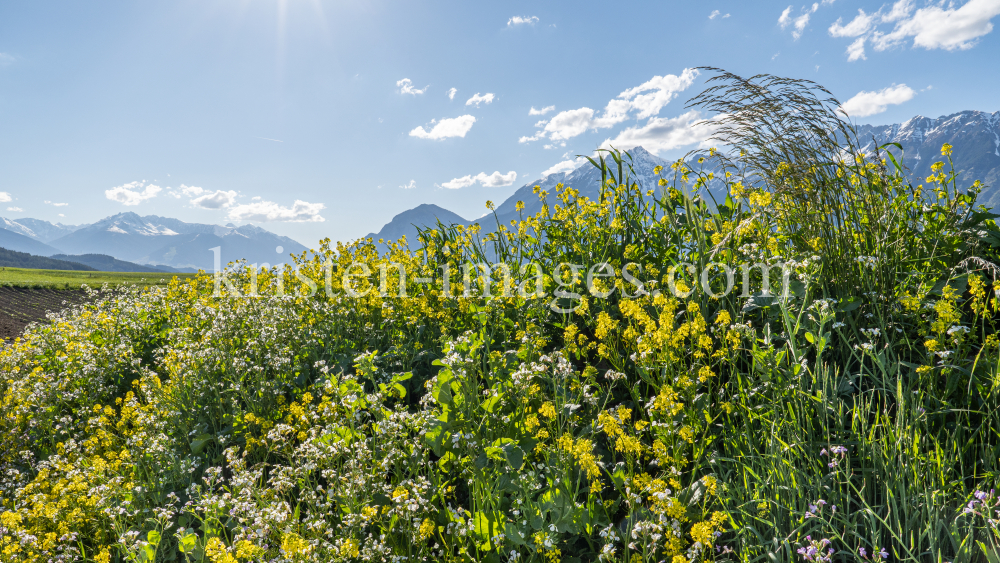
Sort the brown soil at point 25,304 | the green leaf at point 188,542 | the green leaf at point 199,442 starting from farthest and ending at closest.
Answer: the brown soil at point 25,304, the green leaf at point 199,442, the green leaf at point 188,542

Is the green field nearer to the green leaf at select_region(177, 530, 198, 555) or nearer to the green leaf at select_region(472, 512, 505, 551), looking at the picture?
the green leaf at select_region(177, 530, 198, 555)

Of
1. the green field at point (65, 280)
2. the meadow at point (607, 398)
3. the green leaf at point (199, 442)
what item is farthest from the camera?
the green field at point (65, 280)

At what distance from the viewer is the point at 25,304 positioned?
1500 cm

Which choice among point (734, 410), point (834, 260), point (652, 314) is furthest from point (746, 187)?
point (734, 410)

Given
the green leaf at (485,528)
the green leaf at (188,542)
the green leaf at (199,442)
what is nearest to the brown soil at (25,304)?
the green leaf at (199,442)

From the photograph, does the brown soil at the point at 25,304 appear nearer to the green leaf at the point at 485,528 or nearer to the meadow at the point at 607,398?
the meadow at the point at 607,398

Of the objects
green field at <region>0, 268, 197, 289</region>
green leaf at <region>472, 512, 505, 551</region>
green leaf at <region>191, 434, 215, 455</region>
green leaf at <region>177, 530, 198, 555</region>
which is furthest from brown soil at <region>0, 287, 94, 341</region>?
green leaf at <region>472, 512, 505, 551</region>

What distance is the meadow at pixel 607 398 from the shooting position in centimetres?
190

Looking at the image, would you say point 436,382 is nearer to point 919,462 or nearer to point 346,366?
Result: point 346,366

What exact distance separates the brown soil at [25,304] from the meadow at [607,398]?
784 centimetres

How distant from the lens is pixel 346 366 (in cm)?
375

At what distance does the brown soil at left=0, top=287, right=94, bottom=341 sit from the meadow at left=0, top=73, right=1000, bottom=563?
784 cm

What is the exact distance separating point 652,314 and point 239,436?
3350 mm

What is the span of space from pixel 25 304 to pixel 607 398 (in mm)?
20516
